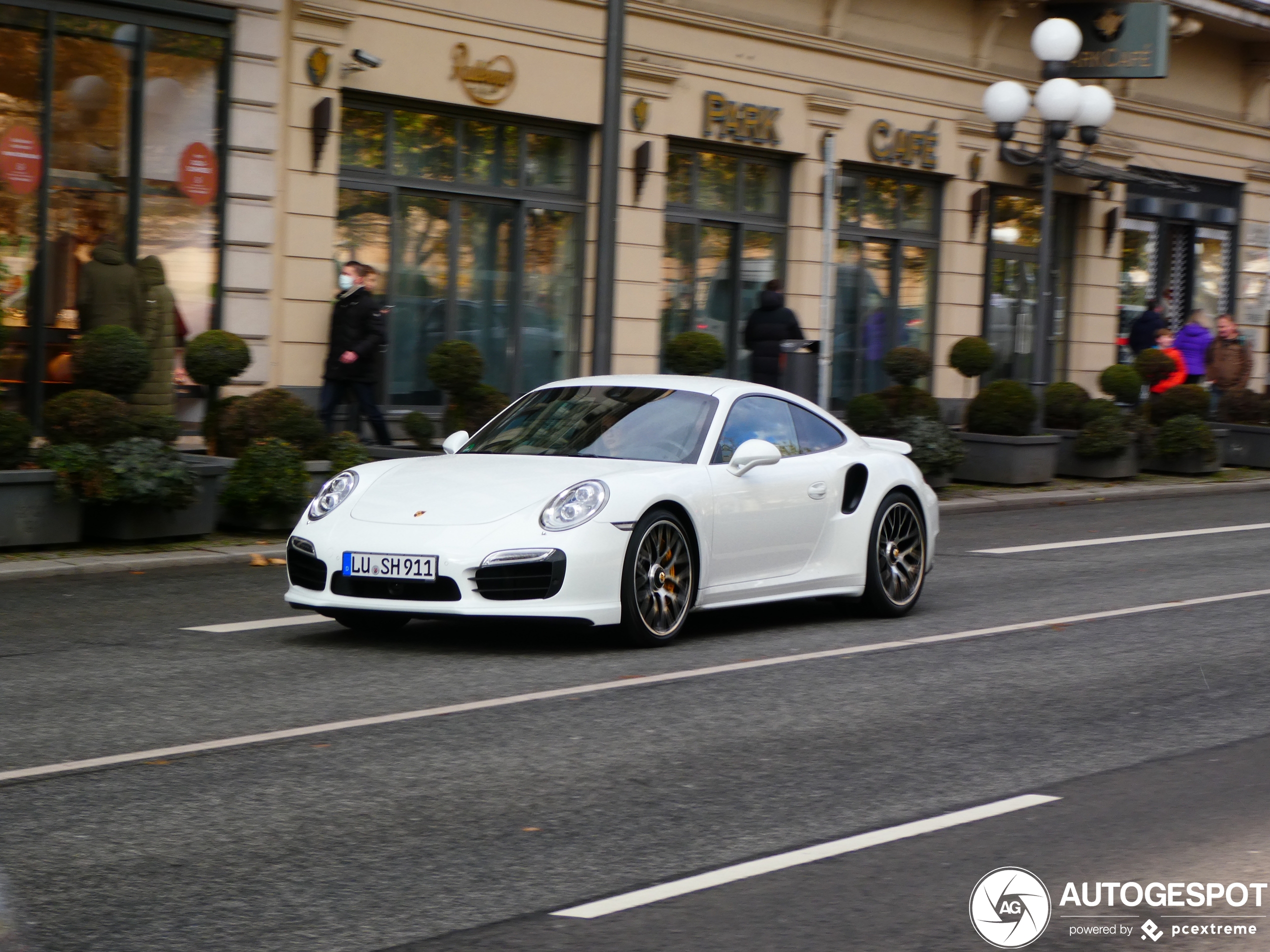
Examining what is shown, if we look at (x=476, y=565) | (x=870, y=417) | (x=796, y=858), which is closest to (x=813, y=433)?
(x=476, y=565)

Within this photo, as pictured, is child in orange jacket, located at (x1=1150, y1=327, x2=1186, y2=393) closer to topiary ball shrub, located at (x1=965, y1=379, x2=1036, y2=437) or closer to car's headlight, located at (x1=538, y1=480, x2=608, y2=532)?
topiary ball shrub, located at (x1=965, y1=379, x2=1036, y2=437)

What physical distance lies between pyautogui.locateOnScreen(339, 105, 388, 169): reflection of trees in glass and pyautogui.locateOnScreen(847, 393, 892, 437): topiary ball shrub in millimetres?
5912

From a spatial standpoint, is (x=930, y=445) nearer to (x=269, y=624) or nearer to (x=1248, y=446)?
(x=1248, y=446)

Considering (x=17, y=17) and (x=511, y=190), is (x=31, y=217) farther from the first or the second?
(x=511, y=190)

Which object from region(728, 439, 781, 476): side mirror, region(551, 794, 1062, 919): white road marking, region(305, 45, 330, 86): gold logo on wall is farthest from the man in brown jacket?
region(551, 794, 1062, 919): white road marking

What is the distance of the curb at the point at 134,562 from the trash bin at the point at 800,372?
906 centimetres

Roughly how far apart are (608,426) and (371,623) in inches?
63.4

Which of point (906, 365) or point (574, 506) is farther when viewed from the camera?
point (906, 365)

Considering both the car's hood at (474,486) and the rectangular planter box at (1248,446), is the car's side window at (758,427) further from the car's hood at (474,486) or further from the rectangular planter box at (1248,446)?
the rectangular planter box at (1248,446)

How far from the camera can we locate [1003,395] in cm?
2006

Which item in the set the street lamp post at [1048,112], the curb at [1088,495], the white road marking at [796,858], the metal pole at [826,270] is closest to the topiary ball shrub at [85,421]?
the metal pole at [826,270]

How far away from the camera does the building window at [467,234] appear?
1891 cm

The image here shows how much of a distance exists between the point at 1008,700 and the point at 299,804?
341 centimetres

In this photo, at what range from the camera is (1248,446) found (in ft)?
79.5
